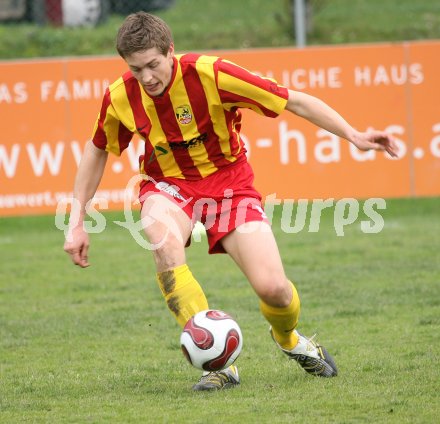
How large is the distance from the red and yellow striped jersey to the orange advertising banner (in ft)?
19.8

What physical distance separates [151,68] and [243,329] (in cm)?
225

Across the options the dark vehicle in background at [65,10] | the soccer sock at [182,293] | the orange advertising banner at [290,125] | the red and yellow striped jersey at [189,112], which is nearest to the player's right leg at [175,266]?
the soccer sock at [182,293]

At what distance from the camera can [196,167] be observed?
518 cm

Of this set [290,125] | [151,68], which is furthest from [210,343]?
[290,125]

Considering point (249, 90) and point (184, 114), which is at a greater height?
point (249, 90)

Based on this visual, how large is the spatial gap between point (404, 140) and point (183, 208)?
671 centimetres

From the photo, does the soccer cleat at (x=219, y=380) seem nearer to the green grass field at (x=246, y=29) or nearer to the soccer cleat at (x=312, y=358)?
the soccer cleat at (x=312, y=358)

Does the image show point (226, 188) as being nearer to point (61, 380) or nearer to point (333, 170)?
point (61, 380)

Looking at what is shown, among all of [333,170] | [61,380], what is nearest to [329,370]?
[61,380]

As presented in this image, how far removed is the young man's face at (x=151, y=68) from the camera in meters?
4.73

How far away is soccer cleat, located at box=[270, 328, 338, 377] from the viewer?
516 centimetres

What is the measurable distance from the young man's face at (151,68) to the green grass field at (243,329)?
1.38m

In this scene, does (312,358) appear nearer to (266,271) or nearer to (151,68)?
(266,271)

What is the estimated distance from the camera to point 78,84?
37.3ft
